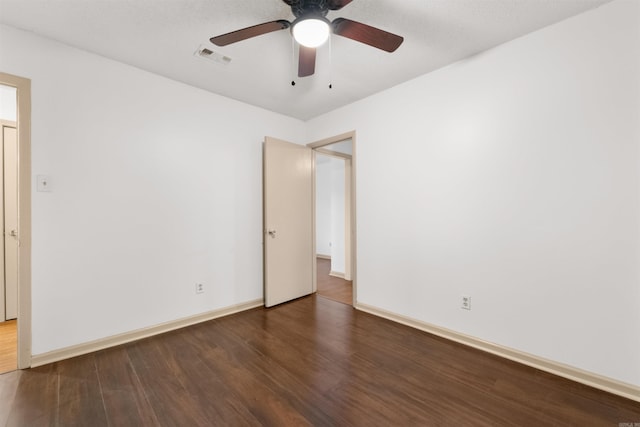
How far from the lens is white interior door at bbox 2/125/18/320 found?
9.37 ft

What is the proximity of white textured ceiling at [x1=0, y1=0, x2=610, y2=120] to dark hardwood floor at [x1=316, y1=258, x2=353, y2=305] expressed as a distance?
8.88 ft

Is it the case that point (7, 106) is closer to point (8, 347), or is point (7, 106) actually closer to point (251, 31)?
point (8, 347)

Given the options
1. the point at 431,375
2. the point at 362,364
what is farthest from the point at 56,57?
the point at 431,375

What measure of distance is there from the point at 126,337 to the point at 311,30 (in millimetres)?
2947

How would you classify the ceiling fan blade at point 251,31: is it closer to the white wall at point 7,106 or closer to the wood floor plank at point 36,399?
the wood floor plank at point 36,399

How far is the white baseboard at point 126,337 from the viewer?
2.13m

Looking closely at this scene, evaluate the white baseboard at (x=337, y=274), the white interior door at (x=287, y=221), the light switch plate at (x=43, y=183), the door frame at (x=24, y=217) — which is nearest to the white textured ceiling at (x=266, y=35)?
the door frame at (x=24, y=217)

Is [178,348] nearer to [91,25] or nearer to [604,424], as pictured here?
A: [91,25]

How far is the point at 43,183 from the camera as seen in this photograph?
2.12 m

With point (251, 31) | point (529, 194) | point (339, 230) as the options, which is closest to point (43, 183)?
point (251, 31)

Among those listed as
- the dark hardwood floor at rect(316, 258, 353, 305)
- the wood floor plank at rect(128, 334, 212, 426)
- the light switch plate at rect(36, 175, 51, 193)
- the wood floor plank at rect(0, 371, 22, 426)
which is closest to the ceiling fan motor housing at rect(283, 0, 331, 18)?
the light switch plate at rect(36, 175, 51, 193)

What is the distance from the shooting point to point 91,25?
1.98 metres

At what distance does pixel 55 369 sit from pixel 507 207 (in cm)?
377

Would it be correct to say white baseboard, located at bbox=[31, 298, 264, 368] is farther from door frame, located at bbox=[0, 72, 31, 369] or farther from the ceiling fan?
the ceiling fan
